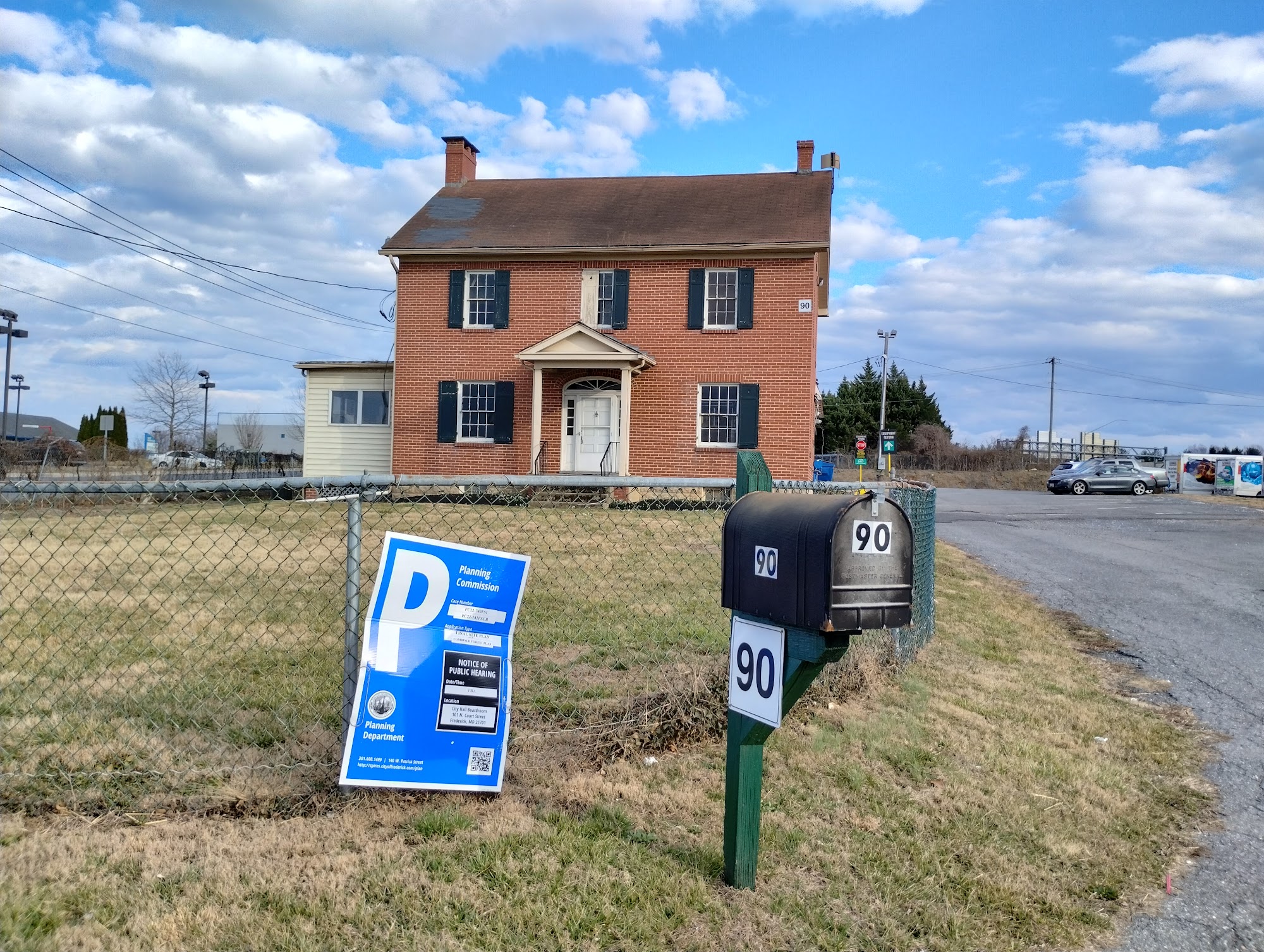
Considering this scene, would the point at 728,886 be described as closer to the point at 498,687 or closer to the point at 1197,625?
the point at 498,687

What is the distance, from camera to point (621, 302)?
2166 cm

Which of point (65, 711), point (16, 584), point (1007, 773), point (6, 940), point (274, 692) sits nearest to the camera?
point (6, 940)

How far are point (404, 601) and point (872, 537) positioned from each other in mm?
1828

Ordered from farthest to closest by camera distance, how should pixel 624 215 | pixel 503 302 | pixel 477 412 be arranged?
pixel 624 215 → pixel 477 412 → pixel 503 302

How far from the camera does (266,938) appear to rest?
2.76 metres

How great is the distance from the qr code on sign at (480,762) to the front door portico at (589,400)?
16866mm

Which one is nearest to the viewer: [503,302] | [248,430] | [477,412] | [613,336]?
[613,336]

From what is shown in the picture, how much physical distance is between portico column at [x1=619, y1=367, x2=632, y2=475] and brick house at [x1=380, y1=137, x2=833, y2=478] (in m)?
0.04

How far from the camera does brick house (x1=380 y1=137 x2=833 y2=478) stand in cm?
2084

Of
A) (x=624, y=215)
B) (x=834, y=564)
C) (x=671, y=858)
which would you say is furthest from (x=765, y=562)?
(x=624, y=215)

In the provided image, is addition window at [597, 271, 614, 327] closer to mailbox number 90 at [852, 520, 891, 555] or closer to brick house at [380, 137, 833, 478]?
brick house at [380, 137, 833, 478]

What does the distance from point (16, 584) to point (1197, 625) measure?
10.7 metres

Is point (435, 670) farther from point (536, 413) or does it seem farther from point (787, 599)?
point (536, 413)

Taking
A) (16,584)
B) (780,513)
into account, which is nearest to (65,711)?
(780,513)
